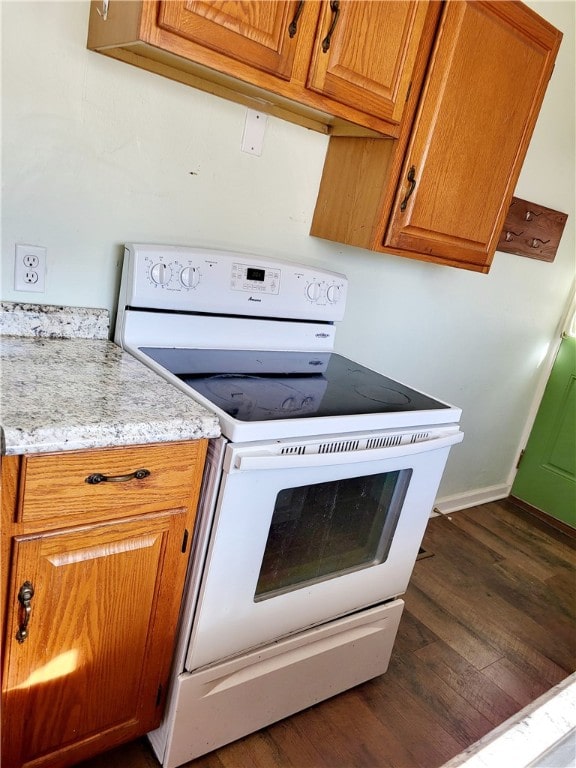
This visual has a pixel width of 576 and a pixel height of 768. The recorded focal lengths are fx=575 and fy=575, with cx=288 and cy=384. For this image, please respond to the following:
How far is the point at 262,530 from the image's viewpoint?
4.05ft

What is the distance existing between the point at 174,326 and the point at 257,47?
26.9 inches

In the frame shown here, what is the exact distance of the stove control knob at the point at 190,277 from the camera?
1501 millimetres

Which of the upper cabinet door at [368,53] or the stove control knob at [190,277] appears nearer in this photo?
the upper cabinet door at [368,53]

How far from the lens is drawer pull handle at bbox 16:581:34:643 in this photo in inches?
39.5

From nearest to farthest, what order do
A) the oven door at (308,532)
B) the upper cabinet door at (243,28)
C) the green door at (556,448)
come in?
the upper cabinet door at (243,28)
the oven door at (308,532)
the green door at (556,448)

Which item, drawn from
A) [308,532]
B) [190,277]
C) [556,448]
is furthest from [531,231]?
[308,532]

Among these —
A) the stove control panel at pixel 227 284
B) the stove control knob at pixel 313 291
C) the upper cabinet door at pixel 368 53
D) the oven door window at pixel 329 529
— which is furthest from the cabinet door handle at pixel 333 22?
the oven door window at pixel 329 529

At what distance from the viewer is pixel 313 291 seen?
1.79m

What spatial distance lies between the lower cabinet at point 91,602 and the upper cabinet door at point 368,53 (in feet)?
2.94

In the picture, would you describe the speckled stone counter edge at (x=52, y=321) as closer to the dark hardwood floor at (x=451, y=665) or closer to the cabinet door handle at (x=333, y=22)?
the cabinet door handle at (x=333, y=22)

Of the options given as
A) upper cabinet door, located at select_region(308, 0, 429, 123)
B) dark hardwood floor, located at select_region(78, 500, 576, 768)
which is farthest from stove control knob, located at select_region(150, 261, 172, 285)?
dark hardwood floor, located at select_region(78, 500, 576, 768)

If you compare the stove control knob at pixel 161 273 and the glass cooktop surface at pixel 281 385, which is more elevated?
the stove control knob at pixel 161 273

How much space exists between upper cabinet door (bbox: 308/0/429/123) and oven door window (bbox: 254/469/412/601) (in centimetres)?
92

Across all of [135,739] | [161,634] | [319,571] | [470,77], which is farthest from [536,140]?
[135,739]
